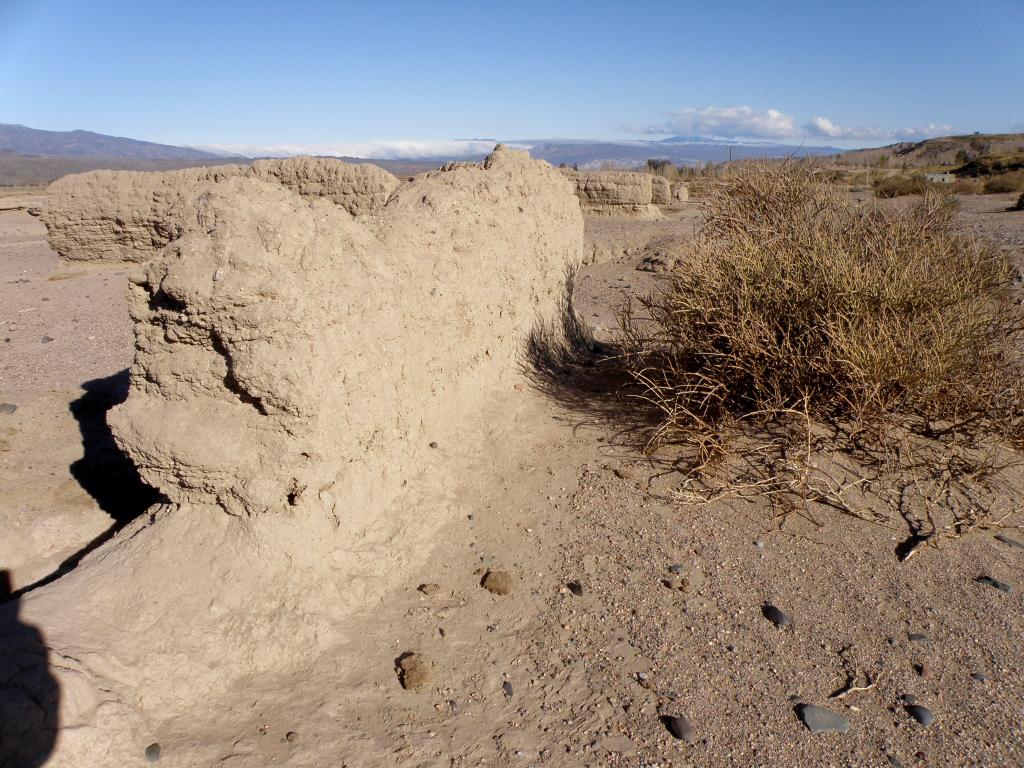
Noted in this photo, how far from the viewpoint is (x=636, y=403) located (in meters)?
4.68

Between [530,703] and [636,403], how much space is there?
98.6 inches

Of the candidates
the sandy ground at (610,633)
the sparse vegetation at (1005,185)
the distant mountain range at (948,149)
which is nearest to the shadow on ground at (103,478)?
the sandy ground at (610,633)

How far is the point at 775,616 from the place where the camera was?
2859 millimetres

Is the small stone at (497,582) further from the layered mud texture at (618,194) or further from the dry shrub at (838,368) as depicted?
the layered mud texture at (618,194)

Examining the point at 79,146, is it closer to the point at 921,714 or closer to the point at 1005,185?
the point at 1005,185

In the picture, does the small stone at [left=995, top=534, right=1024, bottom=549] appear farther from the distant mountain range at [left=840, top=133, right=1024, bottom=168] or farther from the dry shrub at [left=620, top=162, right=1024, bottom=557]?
the distant mountain range at [left=840, top=133, right=1024, bottom=168]

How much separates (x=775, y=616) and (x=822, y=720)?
523 mm

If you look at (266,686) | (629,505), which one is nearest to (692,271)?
(629,505)

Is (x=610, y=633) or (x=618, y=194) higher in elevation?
(x=618, y=194)

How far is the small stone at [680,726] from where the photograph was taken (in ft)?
7.65

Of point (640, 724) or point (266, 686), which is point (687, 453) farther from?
point (266, 686)

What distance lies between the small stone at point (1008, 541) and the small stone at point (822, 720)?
5.00ft

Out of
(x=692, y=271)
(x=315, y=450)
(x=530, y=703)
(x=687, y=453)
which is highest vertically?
(x=692, y=271)

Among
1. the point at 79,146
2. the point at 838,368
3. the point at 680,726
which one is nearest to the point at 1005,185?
the point at 838,368
